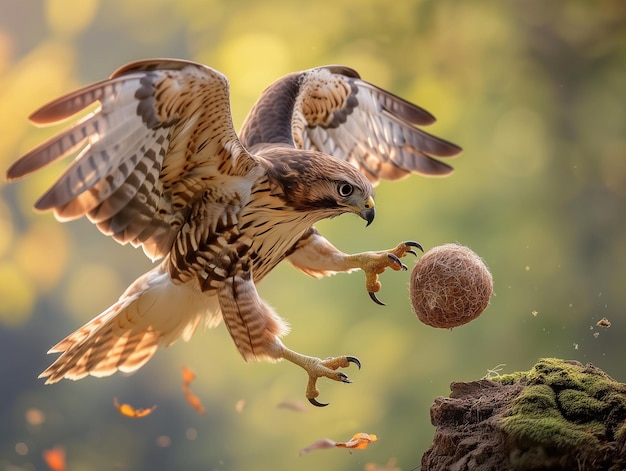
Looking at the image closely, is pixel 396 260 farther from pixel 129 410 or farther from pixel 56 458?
pixel 56 458

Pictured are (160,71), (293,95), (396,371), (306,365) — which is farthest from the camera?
(396,371)

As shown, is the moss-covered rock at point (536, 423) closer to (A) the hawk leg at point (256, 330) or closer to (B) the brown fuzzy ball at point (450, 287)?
(B) the brown fuzzy ball at point (450, 287)

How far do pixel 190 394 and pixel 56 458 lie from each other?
95cm

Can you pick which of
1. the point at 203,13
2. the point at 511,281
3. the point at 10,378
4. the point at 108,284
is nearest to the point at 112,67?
the point at 203,13

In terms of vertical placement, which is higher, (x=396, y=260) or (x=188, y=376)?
(x=396, y=260)

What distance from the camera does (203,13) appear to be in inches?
188

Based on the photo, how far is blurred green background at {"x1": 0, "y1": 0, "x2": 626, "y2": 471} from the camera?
4570 mm

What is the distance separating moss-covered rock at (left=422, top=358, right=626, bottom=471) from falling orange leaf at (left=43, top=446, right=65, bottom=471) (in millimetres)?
3208

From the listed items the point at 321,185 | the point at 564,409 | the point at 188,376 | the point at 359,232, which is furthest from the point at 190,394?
the point at 564,409

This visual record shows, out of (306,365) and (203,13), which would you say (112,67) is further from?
(306,365)

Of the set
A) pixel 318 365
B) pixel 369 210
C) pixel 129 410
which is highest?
pixel 369 210

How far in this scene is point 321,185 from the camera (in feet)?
8.14

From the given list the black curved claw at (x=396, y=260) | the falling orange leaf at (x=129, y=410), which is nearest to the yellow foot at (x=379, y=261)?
the black curved claw at (x=396, y=260)

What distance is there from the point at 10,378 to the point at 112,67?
2.11m
